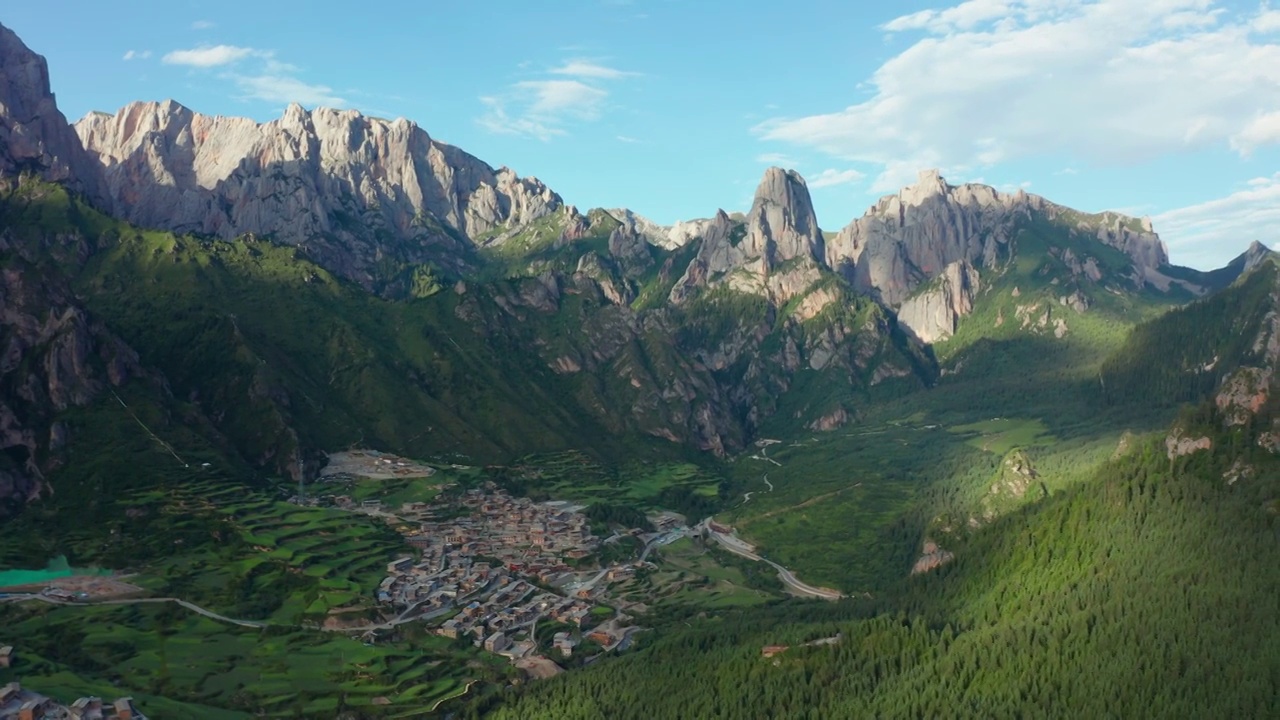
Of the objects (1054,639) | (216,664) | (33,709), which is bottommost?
(1054,639)

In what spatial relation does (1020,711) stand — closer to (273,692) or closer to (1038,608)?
(1038,608)

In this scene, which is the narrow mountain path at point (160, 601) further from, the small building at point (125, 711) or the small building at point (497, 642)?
the small building at point (125, 711)

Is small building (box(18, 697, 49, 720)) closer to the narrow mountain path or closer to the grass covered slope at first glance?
the narrow mountain path

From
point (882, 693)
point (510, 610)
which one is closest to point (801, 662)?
point (882, 693)

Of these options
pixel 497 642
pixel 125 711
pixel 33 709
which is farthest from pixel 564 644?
pixel 33 709

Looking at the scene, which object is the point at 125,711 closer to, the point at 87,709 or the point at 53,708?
the point at 87,709

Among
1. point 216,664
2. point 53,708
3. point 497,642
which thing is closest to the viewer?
point 53,708

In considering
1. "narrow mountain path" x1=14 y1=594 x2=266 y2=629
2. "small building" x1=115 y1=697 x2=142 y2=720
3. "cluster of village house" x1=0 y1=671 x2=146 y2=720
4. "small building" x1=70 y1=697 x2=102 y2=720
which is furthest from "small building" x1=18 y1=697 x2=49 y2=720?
"narrow mountain path" x1=14 y1=594 x2=266 y2=629
